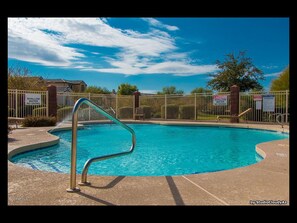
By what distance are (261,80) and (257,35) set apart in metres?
5.50

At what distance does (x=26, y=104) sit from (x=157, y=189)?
41.9ft

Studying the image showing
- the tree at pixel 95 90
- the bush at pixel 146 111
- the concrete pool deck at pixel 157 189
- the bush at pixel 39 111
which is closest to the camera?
the concrete pool deck at pixel 157 189

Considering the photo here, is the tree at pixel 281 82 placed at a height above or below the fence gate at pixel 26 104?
above

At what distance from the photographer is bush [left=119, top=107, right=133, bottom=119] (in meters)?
17.8

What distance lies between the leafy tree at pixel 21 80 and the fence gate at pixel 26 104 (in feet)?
8.33

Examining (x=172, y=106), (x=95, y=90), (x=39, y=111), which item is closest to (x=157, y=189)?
(x=39, y=111)

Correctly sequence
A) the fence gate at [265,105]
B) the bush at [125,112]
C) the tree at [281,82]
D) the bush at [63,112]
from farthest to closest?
1. the tree at [281,82]
2. the bush at [125,112]
3. the bush at [63,112]
4. the fence gate at [265,105]

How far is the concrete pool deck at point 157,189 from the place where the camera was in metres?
2.43

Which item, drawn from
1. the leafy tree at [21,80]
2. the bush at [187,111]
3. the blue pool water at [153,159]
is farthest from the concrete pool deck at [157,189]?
the leafy tree at [21,80]

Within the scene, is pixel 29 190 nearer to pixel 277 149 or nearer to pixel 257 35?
pixel 277 149

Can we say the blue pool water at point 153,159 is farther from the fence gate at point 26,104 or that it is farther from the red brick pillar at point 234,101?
the fence gate at point 26,104

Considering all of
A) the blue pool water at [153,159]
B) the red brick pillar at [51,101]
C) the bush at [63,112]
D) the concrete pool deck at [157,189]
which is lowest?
the blue pool water at [153,159]

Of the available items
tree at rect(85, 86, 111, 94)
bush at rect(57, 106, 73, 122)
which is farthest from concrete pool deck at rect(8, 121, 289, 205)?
tree at rect(85, 86, 111, 94)

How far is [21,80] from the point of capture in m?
16.8
